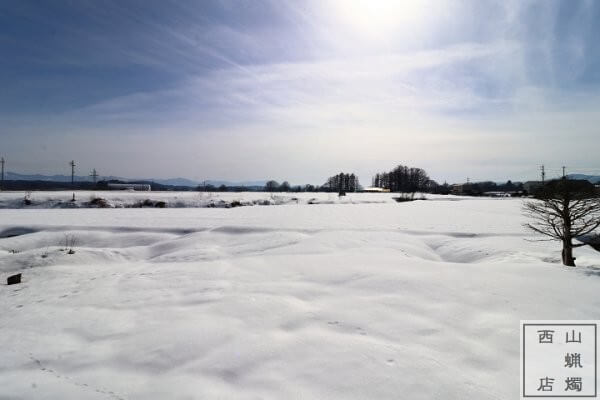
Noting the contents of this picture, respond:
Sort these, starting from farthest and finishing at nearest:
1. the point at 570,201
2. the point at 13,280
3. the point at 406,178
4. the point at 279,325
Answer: the point at 406,178 < the point at 570,201 < the point at 13,280 < the point at 279,325

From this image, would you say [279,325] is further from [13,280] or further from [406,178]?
[406,178]

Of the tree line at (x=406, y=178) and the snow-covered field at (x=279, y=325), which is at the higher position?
the tree line at (x=406, y=178)

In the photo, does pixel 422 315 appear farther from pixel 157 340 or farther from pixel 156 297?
pixel 156 297

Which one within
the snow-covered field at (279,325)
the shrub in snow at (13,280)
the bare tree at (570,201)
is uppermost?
the bare tree at (570,201)

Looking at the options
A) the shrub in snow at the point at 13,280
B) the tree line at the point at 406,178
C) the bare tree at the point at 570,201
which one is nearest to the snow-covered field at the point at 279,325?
the shrub in snow at the point at 13,280

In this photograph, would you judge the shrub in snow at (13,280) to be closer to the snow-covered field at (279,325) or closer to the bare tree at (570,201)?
the snow-covered field at (279,325)

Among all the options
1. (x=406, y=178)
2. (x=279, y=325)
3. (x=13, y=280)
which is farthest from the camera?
(x=406, y=178)

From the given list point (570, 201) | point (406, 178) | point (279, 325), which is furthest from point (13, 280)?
point (406, 178)

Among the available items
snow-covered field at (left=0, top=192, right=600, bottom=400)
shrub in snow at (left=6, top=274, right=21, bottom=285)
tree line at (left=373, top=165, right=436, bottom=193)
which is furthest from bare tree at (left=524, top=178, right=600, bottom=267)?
tree line at (left=373, top=165, right=436, bottom=193)

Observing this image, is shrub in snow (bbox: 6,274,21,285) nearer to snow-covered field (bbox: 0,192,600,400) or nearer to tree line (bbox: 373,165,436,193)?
snow-covered field (bbox: 0,192,600,400)

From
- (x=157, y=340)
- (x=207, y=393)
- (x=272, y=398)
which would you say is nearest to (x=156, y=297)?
(x=157, y=340)

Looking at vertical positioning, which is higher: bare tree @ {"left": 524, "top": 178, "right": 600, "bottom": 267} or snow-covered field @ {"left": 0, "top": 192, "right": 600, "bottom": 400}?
bare tree @ {"left": 524, "top": 178, "right": 600, "bottom": 267}

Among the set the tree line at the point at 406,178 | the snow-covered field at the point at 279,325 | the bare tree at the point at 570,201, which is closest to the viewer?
the snow-covered field at the point at 279,325

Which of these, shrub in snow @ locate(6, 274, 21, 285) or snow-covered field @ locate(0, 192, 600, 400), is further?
shrub in snow @ locate(6, 274, 21, 285)
